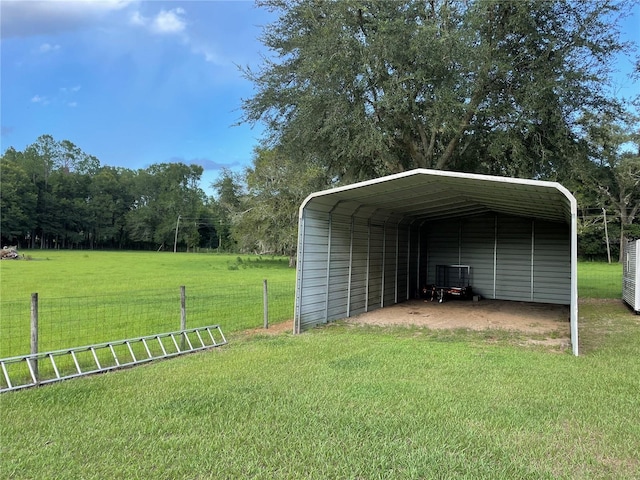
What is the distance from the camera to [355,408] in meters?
3.81

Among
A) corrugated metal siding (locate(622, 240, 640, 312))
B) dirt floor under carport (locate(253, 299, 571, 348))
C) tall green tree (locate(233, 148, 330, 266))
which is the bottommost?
dirt floor under carport (locate(253, 299, 571, 348))

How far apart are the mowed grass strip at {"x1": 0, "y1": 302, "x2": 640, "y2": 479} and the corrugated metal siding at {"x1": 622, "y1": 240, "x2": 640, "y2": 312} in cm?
493

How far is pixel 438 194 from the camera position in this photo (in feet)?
30.6

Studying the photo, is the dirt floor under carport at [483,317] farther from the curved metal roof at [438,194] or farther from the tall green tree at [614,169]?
the tall green tree at [614,169]

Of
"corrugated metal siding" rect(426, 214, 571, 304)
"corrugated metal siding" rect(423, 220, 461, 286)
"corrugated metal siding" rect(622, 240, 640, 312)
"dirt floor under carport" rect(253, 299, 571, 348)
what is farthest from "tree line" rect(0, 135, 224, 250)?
"corrugated metal siding" rect(622, 240, 640, 312)

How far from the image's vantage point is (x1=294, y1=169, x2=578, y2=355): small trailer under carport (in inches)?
305

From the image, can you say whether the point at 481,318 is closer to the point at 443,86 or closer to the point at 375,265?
the point at 375,265

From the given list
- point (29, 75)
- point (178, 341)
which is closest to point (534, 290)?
point (178, 341)

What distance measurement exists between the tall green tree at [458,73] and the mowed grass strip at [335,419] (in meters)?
5.30

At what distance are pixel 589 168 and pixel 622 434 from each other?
330 inches

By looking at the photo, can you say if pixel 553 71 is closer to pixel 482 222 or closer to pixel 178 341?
pixel 482 222

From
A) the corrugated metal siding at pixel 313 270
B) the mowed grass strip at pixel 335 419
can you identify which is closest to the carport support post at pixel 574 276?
the mowed grass strip at pixel 335 419

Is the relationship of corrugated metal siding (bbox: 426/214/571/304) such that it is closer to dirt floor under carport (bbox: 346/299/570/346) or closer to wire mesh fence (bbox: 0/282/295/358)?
dirt floor under carport (bbox: 346/299/570/346)

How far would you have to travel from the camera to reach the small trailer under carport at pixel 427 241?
7738 millimetres
